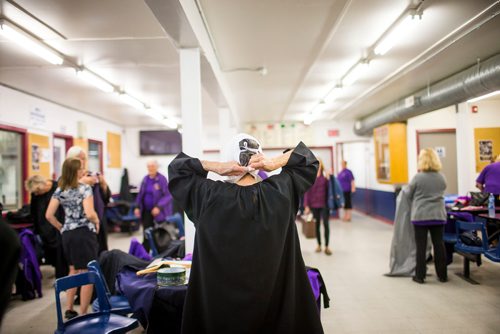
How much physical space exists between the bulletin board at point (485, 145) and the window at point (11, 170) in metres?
7.70

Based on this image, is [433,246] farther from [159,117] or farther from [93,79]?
[159,117]

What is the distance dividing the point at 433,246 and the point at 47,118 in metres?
7.52

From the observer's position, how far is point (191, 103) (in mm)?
3871

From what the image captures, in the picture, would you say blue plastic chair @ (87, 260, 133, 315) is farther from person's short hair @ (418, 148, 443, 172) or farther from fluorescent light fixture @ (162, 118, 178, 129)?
fluorescent light fixture @ (162, 118, 178, 129)

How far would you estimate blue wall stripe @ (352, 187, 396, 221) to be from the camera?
9.41 metres

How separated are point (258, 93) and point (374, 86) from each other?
2462mm

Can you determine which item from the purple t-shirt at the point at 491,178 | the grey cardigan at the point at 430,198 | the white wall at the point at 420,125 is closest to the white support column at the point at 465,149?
the purple t-shirt at the point at 491,178

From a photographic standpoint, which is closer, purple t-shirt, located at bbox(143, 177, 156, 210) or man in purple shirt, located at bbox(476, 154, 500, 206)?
man in purple shirt, located at bbox(476, 154, 500, 206)

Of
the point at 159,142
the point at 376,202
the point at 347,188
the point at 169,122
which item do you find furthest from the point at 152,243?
the point at 159,142

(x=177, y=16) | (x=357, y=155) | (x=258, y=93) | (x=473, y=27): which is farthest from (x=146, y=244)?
(x=357, y=155)

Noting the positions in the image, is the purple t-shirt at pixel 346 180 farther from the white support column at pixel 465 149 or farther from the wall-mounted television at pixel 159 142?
the wall-mounted television at pixel 159 142

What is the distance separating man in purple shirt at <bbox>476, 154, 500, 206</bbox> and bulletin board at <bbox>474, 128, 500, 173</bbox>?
145 mm

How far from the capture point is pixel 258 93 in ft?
26.2

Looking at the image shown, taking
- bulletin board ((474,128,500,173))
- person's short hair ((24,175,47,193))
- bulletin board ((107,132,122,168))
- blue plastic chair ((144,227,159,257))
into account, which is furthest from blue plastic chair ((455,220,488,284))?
bulletin board ((107,132,122,168))
